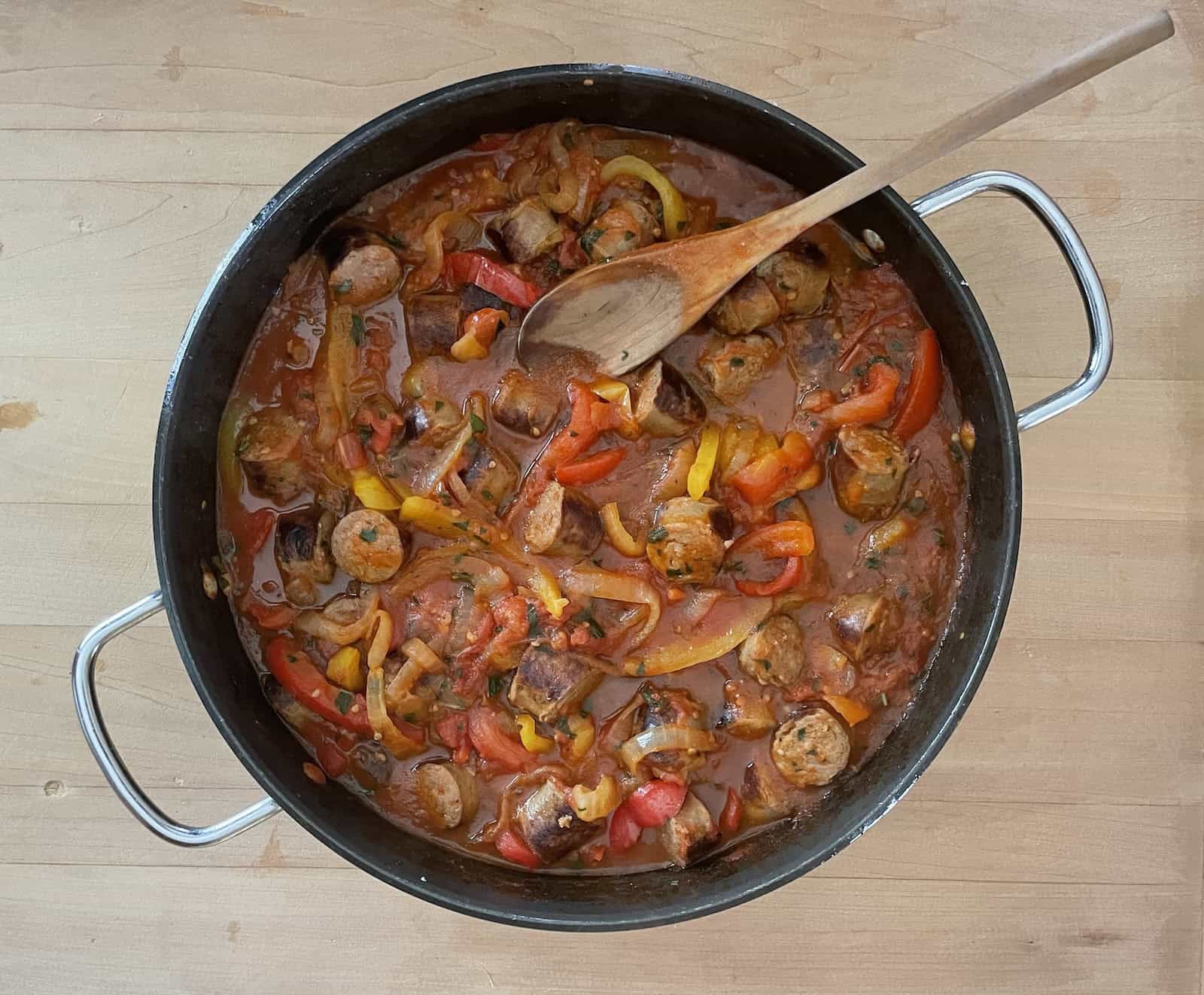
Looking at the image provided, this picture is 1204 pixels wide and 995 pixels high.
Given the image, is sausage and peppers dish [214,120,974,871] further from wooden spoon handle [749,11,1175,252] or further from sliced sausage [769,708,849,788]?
wooden spoon handle [749,11,1175,252]

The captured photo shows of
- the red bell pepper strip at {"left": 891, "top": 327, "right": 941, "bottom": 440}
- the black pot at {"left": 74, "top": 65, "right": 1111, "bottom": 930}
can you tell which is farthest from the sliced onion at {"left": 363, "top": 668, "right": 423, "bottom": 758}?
the red bell pepper strip at {"left": 891, "top": 327, "right": 941, "bottom": 440}

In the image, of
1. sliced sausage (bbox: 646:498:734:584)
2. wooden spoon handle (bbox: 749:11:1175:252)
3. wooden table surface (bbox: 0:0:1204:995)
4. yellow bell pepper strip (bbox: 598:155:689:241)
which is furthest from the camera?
wooden table surface (bbox: 0:0:1204:995)

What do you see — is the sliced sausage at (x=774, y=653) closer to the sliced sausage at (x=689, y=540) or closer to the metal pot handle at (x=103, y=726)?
the sliced sausage at (x=689, y=540)

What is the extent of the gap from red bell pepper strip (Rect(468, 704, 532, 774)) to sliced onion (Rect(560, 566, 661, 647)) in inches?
16.7

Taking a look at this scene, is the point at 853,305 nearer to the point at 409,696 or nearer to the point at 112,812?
the point at 409,696

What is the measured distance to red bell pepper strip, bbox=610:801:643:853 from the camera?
2.85m

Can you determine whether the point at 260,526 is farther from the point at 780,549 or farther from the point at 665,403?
the point at 780,549

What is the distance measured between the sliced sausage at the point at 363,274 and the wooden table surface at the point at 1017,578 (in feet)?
1.50

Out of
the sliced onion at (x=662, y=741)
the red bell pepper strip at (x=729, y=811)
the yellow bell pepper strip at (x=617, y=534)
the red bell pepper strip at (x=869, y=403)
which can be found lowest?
the red bell pepper strip at (x=729, y=811)

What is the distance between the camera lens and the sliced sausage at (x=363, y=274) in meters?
2.80

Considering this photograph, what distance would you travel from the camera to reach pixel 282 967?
3080mm

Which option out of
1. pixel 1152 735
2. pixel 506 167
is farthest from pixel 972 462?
pixel 506 167

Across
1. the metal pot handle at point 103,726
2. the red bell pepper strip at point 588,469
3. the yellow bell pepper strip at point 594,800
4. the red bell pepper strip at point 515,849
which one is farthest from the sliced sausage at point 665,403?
the metal pot handle at point 103,726

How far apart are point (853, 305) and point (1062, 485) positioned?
86 cm
